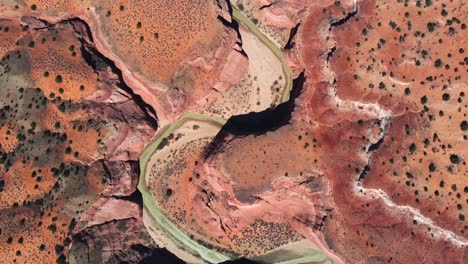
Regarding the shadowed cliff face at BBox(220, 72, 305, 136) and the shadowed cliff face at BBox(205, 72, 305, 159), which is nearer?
the shadowed cliff face at BBox(205, 72, 305, 159)

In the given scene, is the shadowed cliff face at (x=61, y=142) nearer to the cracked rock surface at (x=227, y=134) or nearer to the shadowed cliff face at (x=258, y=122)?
the cracked rock surface at (x=227, y=134)

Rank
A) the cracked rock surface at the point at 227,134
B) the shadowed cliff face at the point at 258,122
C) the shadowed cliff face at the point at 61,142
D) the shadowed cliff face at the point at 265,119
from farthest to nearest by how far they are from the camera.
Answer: the shadowed cliff face at the point at 265,119, the shadowed cliff face at the point at 258,122, the cracked rock surface at the point at 227,134, the shadowed cliff face at the point at 61,142

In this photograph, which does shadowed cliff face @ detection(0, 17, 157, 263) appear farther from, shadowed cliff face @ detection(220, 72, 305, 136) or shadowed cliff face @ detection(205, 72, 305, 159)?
shadowed cliff face @ detection(220, 72, 305, 136)

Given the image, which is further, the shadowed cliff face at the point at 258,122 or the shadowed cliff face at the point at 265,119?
the shadowed cliff face at the point at 265,119

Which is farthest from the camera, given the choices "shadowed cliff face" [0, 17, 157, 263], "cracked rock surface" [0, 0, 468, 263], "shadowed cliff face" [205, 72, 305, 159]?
"shadowed cliff face" [205, 72, 305, 159]

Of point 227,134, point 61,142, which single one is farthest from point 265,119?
point 61,142

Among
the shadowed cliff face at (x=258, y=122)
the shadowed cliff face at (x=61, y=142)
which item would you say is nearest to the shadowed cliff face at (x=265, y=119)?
the shadowed cliff face at (x=258, y=122)

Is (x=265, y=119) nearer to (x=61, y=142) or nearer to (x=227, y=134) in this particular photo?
(x=227, y=134)

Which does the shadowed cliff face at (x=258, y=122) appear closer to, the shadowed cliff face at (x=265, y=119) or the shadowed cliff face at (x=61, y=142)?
the shadowed cliff face at (x=265, y=119)

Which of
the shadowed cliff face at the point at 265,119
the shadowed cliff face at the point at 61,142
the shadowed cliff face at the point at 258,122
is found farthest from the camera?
the shadowed cliff face at the point at 265,119

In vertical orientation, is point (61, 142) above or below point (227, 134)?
below

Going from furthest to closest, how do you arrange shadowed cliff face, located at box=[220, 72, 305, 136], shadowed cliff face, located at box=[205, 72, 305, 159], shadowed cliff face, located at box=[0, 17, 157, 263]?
shadowed cliff face, located at box=[220, 72, 305, 136]
shadowed cliff face, located at box=[205, 72, 305, 159]
shadowed cliff face, located at box=[0, 17, 157, 263]

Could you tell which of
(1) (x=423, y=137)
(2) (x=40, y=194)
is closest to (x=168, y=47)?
(2) (x=40, y=194)

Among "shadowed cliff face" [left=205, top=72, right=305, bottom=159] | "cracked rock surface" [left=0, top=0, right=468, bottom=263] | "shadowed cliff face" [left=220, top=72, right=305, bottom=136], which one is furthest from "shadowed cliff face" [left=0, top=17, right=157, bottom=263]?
"shadowed cliff face" [left=220, top=72, right=305, bottom=136]
